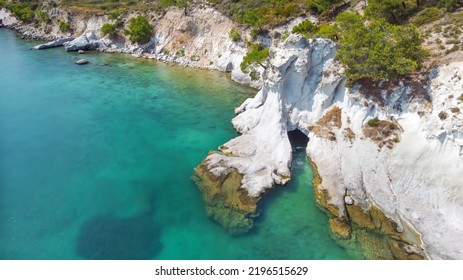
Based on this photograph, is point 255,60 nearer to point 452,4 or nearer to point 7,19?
point 452,4

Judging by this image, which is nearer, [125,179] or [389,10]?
[125,179]

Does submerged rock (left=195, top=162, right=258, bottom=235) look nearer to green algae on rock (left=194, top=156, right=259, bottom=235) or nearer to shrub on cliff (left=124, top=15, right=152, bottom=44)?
green algae on rock (left=194, top=156, right=259, bottom=235)

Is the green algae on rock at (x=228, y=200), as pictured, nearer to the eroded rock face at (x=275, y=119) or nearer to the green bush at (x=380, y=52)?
the eroded rock face at (x=275, y=119)

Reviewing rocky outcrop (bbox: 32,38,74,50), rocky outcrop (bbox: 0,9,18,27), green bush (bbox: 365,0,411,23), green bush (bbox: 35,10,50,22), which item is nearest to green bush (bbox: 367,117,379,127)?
green bush (bbox: 365,0,411,23)

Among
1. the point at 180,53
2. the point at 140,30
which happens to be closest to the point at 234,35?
the point at 180,53

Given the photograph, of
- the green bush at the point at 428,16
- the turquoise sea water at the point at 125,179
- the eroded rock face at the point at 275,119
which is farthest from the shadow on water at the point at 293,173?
the green bush at the point at 428,16
